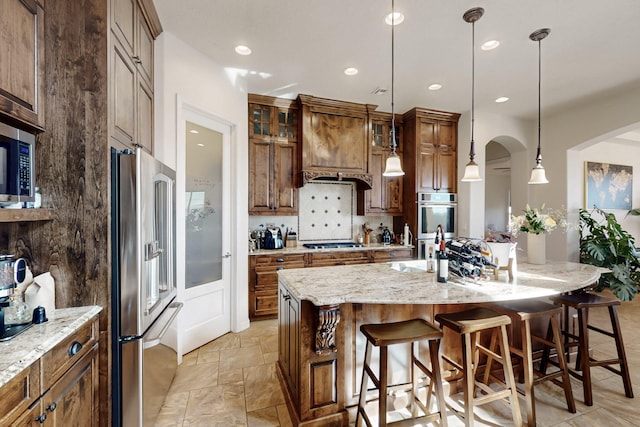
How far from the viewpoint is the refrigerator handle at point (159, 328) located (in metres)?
1.69

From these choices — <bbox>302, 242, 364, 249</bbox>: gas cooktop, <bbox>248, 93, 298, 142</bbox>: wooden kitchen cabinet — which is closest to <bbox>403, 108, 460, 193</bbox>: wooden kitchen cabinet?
<bbox>302, 242, 364, 249</bbox>: gas cooktop

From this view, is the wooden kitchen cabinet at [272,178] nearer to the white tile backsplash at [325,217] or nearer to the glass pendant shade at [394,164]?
the white tile backsplash at [325,217]

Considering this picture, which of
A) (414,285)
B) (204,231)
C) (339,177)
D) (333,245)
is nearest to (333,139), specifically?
(339,177)

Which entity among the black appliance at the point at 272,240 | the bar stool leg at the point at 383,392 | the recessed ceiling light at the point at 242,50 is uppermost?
the recessed ceiling light at the point at 242,50

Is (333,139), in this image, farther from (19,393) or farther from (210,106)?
(19,393)

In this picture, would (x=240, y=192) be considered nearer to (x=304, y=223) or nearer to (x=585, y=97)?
(x=304, y=223)

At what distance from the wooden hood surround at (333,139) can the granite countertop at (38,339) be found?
9.43ft

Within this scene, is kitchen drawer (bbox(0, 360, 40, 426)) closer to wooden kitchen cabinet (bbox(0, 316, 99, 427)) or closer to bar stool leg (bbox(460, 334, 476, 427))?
wooden kitchen cabinet (bbox(0, 316, 99, 427))

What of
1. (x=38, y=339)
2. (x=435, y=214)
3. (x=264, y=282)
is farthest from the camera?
(x=435, y=214)

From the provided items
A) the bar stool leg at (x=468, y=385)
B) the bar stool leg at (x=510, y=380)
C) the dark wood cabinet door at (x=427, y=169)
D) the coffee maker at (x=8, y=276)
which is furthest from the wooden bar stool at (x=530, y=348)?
the coffee maker at (x=8, y=276)

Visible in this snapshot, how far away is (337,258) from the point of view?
3922 millimetres

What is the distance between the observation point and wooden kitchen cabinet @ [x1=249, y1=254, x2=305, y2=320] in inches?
141

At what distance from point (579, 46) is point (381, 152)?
2419mm

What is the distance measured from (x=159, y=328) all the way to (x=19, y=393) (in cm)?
87
